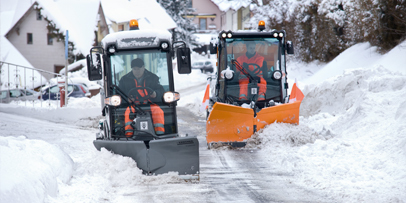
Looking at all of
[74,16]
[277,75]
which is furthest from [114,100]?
[74,16]

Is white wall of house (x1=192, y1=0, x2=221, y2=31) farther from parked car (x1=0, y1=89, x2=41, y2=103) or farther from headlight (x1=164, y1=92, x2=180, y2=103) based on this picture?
headlight (x1=164, y1=92, x2=180, y2=103)

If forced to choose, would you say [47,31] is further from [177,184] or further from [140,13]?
[177,184]

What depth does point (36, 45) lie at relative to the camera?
39062mm

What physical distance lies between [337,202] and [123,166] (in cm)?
291

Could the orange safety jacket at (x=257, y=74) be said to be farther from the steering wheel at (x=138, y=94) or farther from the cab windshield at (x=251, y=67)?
the steering wheel at (x=138, y=94)

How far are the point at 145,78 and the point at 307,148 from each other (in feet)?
10.9

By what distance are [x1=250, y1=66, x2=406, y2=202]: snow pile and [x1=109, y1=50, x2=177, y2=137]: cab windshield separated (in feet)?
7.01

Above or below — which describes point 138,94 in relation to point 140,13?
below

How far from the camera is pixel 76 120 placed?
1448 cm

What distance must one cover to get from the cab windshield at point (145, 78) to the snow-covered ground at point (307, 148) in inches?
29.8

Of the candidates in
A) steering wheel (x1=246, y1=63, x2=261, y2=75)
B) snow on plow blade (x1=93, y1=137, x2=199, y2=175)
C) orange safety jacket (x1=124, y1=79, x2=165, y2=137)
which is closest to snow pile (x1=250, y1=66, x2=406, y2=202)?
steering wheel (x1=246, y1=63, x2=261, y2=75)

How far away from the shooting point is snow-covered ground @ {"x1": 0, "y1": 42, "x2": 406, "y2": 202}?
5430 millimetres

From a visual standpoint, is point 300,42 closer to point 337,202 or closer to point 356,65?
point 356,65

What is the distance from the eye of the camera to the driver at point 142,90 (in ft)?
23.0
